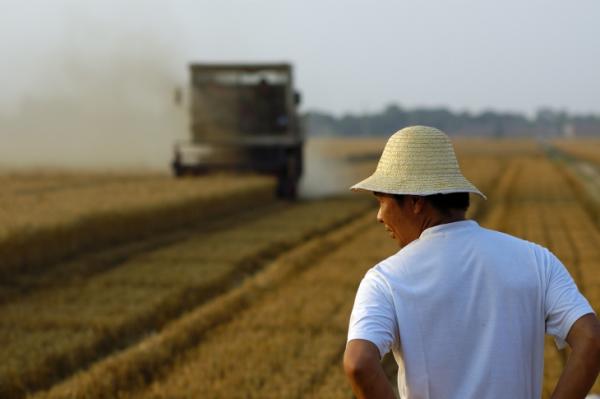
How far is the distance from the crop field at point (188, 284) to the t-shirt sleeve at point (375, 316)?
393 centimetres

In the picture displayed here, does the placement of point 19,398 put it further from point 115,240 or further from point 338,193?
point 338,193

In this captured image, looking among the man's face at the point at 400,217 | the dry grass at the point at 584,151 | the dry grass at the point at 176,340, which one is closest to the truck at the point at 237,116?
the dry grass at the point at 176,340

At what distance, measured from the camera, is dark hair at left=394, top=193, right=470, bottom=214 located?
2.40 m

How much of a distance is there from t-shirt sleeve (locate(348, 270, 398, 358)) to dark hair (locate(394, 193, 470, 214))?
290 millimetres

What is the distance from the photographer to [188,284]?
10203mm

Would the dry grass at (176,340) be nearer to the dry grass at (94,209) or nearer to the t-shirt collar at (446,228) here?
the dry grass at (94,209)

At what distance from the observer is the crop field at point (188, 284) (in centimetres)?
654

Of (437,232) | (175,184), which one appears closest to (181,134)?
(175,184)

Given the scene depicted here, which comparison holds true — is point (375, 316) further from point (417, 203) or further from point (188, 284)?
point (188, 284)

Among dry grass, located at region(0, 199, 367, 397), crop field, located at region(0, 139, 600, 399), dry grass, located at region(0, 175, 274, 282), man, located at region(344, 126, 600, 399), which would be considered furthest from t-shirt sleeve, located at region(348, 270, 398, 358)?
dry grass, located at region(0, 175, 274, 282)

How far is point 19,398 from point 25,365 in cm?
52

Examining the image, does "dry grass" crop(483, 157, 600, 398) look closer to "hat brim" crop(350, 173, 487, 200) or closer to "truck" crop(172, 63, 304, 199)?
"hat brim" crop(350, 173, 487, 200)

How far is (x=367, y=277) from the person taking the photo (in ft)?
7.33

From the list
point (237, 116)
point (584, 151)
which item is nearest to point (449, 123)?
point (584, 151)
